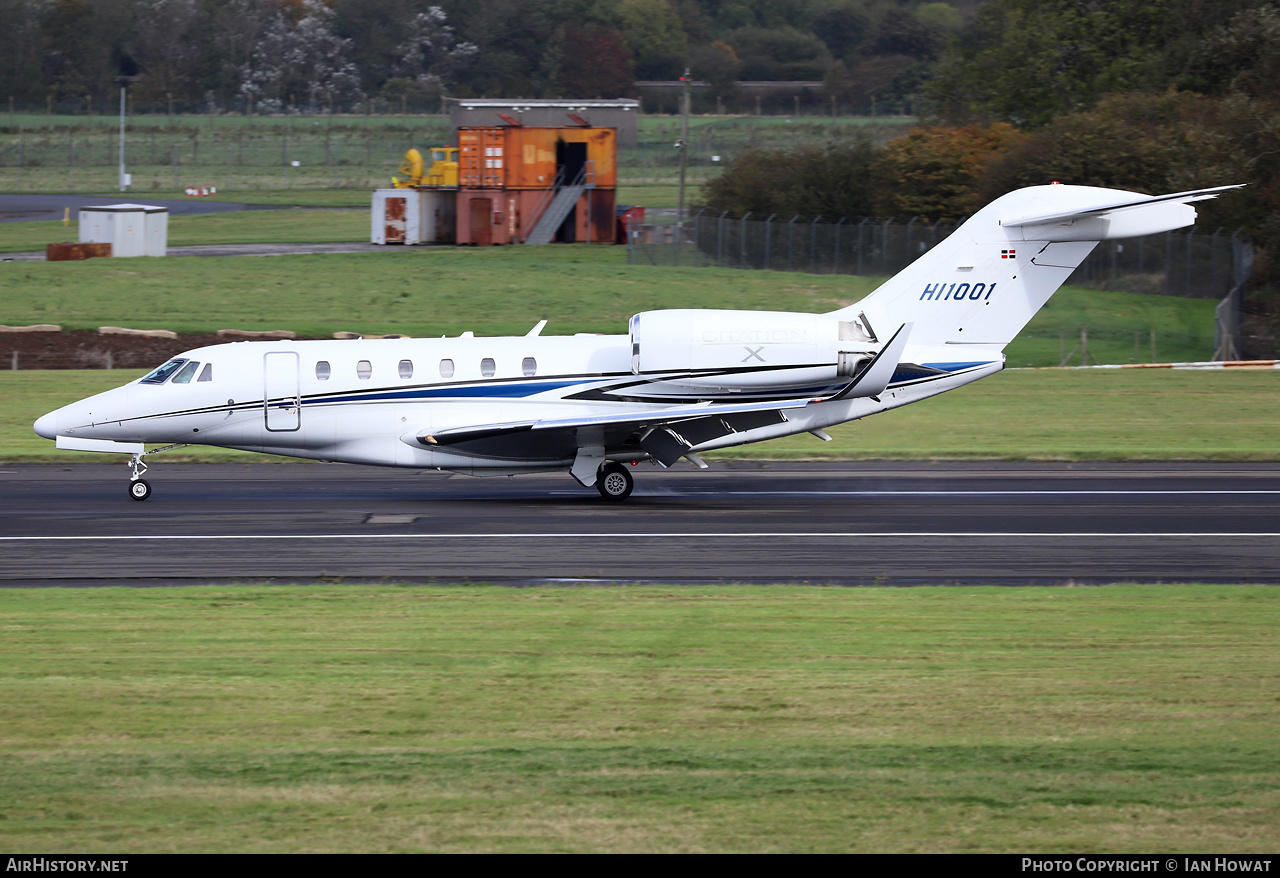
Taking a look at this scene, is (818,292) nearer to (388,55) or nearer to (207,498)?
(207,498)

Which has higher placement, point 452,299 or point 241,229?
point 241,229

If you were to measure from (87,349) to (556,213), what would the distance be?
109ft

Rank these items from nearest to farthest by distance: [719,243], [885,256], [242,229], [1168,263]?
1. [1168,263]
2. [885,256]
3. [719,243]
4. [242,229]

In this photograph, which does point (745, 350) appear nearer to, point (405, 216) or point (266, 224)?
point (405, 216)

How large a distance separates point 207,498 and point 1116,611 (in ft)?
48.0

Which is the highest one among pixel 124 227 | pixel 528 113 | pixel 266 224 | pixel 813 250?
pixel 528 113

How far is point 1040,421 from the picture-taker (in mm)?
30188

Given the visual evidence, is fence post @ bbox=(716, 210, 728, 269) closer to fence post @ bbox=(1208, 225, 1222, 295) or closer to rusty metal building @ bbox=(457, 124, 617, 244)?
rusty metal building @ bbox=(457, 124, 617, 244)

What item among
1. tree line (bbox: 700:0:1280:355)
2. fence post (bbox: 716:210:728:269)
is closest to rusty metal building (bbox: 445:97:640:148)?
tree line (bbox: 700:0:1280:355)

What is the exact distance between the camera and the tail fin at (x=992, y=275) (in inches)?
886

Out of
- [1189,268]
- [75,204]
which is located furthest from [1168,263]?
[75,204]

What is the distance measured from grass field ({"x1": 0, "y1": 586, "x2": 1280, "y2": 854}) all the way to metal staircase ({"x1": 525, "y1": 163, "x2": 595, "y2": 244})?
5386 cm

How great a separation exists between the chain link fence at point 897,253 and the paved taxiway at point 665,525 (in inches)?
724

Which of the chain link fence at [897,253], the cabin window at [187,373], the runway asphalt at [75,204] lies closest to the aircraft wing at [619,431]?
the cabin window at [187,373]
